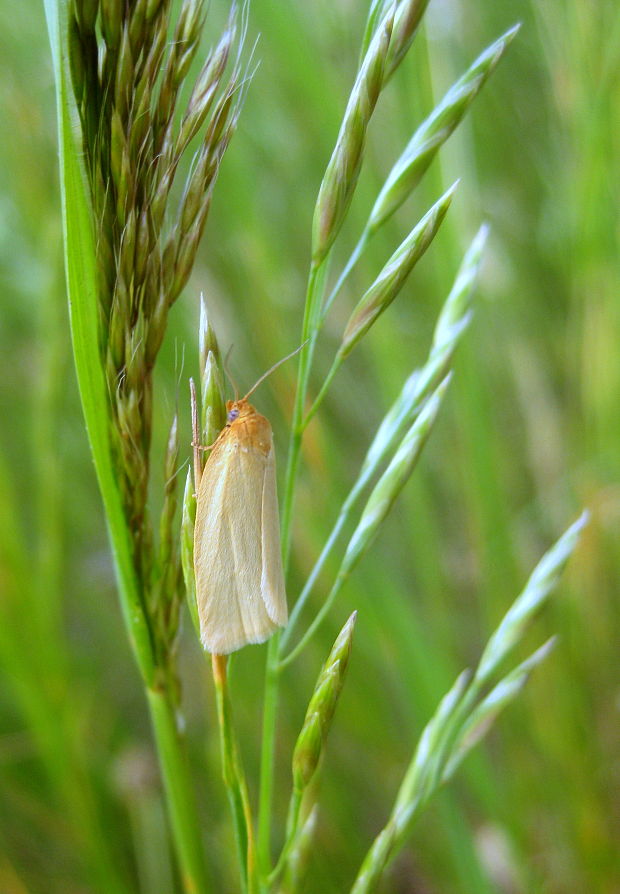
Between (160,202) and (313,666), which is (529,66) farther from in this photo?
(160,202)

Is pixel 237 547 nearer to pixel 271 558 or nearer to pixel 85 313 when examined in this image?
pixel 271 558

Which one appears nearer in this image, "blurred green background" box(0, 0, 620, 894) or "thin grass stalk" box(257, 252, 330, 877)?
"thin grass stalk" box(257, 252, 330, 877)

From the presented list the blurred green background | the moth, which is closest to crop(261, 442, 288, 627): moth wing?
the moth

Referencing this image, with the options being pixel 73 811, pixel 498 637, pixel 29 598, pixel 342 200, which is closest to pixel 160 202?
pixel 342 200

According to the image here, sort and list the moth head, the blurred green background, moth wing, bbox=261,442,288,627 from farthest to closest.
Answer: the blurred green background < the moth head < moth wing, bbox=261,442,288,627

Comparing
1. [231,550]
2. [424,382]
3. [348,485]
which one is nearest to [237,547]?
[231,550]

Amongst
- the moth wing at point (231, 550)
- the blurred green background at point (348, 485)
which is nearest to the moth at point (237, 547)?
the moth wing at point (231, 550)

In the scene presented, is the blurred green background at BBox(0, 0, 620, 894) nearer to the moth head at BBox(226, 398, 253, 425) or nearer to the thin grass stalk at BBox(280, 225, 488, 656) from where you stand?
the moth head at BBox(226, 398, 253, 425)

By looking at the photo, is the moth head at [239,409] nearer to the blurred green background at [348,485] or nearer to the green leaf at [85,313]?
the blurred green background at [348,485]

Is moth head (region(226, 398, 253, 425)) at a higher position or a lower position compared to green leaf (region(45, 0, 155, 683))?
lower
